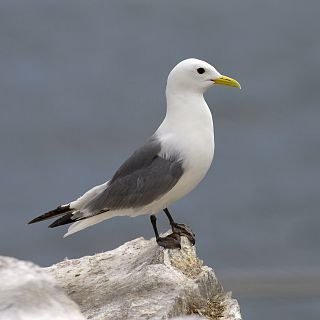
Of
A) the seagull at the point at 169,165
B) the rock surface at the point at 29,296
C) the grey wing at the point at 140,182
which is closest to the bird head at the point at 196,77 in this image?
the seagull at the point at 169,165

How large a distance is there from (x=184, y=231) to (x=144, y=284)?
0.89 m

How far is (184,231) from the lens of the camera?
246 inches

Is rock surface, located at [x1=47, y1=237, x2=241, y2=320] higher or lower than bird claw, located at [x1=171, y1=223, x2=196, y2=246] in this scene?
lower

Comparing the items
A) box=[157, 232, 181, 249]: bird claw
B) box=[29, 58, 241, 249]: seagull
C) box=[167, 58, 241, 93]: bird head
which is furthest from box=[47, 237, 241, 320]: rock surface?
box=[167, 58, 241, 93]: bird head

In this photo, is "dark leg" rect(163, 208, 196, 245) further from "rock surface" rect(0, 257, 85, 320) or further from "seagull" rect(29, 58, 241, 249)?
"rock surface" rect(0, 257, 85, 320)

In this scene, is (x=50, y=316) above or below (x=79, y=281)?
below

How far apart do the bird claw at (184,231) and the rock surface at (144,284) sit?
0.08 meters

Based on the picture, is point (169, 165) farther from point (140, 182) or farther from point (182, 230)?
point (182, 230)

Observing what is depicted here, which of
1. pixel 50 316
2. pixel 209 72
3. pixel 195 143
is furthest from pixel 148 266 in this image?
pixel 50 316

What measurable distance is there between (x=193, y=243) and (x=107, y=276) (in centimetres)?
64

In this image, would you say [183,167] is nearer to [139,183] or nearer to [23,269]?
[139,183]

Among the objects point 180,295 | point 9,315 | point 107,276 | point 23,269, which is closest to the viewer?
point 9,315

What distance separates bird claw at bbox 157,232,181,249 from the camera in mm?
5914

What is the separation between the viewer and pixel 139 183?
6012 mm
